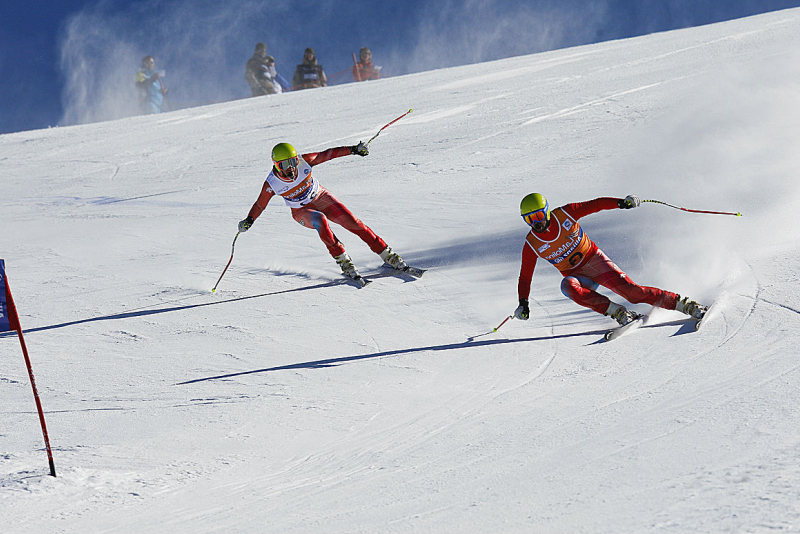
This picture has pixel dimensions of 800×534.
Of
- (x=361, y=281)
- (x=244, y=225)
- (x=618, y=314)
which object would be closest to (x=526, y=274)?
(x=618, y=314)

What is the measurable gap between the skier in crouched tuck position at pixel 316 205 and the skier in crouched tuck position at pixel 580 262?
6.55 feet

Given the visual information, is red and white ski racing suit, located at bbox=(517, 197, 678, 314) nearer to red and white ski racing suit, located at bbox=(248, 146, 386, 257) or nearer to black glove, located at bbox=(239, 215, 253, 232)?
red and white ski racing suit, located at bbox=(248, 146, 386, 257)

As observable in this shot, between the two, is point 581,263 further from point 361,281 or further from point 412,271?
point 361,281

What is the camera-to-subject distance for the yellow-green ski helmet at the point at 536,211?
5.71 meters

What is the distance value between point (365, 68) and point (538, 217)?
1515 cm

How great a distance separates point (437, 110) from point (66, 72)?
2083 centimetres

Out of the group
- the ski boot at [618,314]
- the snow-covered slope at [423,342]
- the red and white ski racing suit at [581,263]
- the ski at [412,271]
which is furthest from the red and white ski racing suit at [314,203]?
the ski boot at [618,314]

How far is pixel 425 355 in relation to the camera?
229 inches

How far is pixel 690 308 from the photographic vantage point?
5.73 metres

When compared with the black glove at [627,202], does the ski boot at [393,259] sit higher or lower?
lower

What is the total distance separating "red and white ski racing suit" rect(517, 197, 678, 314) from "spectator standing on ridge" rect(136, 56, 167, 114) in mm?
14653

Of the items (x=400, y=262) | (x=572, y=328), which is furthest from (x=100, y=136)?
(x=572, y=328)

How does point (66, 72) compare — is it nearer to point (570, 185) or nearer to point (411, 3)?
point (411, 3)

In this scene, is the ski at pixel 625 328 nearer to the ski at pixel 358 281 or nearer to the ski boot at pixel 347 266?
the ski at pixel 358 281
